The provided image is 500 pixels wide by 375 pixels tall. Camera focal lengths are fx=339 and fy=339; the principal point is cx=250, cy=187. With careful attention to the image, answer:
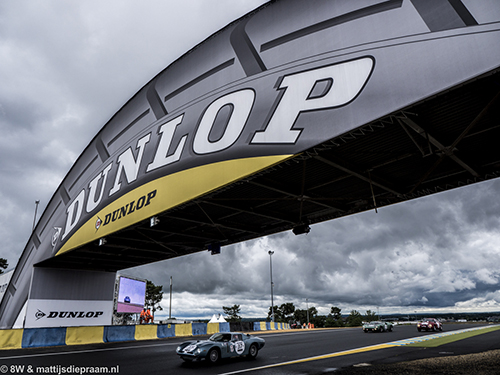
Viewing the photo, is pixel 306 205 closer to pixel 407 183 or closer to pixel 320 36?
pixel 407 183

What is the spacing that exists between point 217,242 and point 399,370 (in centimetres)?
1202

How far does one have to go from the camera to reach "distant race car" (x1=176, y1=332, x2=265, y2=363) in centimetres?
1136

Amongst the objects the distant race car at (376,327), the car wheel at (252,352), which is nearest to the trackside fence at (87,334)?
the car wheel at (252,352)

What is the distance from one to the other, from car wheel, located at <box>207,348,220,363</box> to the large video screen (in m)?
29.9

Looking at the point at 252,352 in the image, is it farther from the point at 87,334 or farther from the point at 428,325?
the point at 428,325

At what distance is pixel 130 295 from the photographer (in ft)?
132

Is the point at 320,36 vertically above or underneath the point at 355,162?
above

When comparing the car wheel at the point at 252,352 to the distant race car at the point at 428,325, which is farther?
the distant race car at the point at 428,325

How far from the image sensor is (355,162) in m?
10.9

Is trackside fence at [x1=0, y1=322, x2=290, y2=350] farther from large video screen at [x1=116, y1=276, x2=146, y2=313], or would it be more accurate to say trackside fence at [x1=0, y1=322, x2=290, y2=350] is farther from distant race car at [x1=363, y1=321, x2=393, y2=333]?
distant race car at [x1=363, y1=321, x2=393, y2=333]

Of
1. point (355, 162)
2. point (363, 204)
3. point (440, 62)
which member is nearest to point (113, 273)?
point (363, 204)

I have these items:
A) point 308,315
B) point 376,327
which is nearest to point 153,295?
point 308,315

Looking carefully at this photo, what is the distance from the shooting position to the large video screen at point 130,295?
3863 cm

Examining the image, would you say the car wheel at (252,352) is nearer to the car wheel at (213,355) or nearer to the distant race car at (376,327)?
the car wheel at (213,355)
